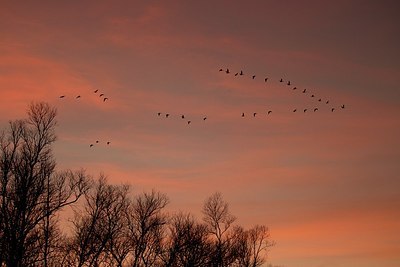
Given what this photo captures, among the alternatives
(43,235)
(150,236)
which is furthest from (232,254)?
(43,235)

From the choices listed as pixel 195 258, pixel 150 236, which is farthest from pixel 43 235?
pixel 195 258

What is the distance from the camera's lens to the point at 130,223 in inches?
2418

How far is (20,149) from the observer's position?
41.4m

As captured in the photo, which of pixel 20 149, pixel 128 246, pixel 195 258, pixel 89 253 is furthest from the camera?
pixel 195 258

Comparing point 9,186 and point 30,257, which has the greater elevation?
point 9,186

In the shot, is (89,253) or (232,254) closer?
(89,253)

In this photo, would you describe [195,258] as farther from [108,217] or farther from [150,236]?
[108,217]

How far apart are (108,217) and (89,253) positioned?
7.82 metres

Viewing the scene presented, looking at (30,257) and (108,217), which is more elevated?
(108,217)

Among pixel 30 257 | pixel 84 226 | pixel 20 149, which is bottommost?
pixel 30 257

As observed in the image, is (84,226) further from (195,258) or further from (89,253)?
(195,258)

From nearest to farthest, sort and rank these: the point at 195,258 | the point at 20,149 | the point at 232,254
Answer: the point at 20,149 < the point at 195,258 < the point at 232,254

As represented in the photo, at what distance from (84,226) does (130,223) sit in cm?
1156

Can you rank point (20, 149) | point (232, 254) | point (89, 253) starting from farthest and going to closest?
point (232, 254) < point (89, 253) < point (20, 149)
